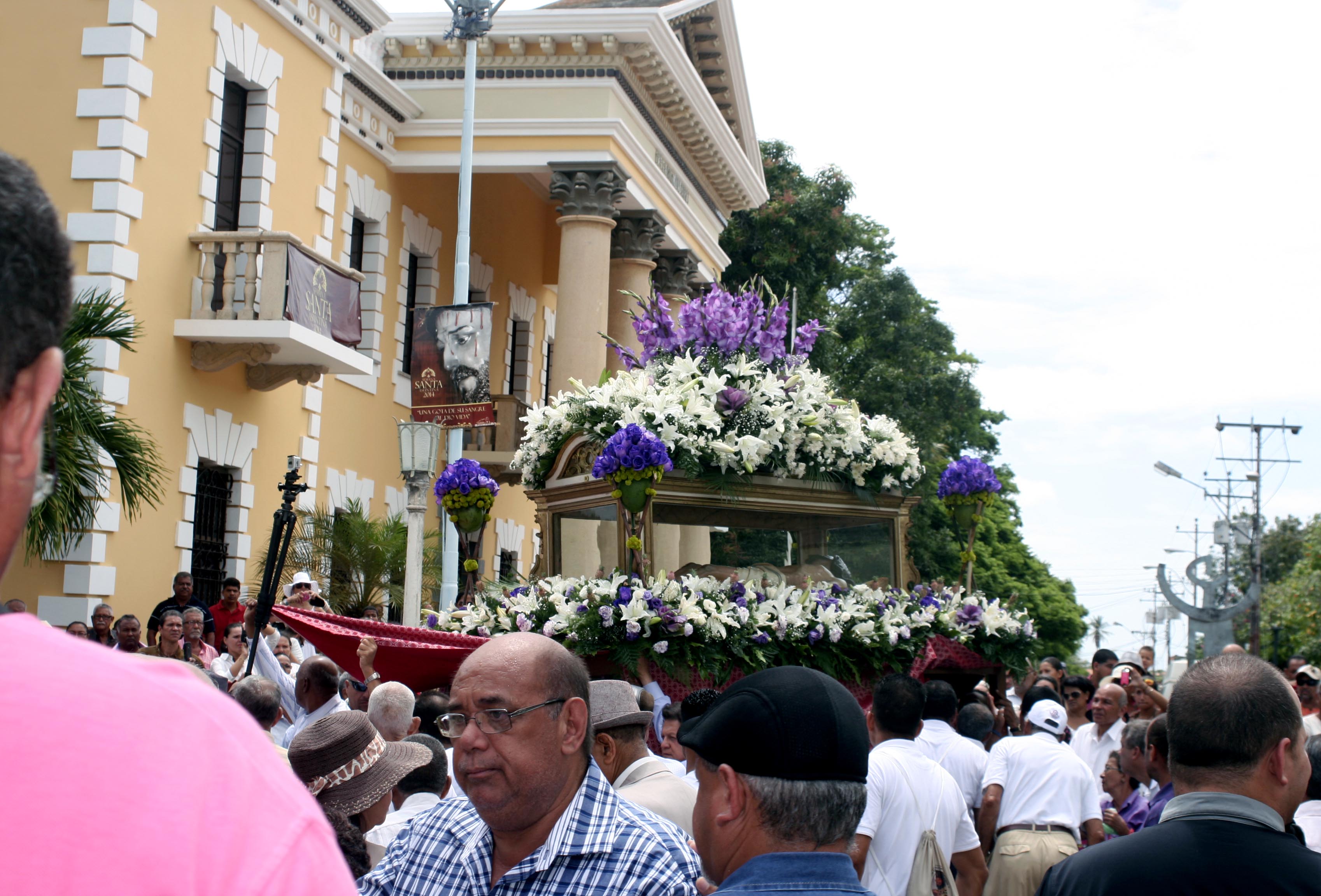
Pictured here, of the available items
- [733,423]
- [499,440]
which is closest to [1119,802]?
[733,423]

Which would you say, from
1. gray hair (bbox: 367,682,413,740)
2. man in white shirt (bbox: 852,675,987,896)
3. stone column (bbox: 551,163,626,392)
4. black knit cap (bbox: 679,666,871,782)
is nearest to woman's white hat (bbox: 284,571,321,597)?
stone column (bbox: 551,163,626,392)

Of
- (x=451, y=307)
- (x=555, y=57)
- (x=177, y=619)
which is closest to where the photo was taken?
(x=177, y=619)

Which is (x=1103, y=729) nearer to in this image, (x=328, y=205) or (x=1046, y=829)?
(x=1046, y=829)

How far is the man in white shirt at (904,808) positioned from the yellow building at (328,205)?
33.0 ft

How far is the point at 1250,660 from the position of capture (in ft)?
10.9

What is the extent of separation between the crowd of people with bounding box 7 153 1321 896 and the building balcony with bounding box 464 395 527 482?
1549 cm

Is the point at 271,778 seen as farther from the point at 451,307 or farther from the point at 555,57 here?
the point at 555,57

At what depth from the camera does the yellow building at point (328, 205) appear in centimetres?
1627

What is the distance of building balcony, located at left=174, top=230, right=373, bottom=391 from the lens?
56.0 feet

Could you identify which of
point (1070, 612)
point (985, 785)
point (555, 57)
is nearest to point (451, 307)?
point (555, 57)

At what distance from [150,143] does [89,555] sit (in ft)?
16.8

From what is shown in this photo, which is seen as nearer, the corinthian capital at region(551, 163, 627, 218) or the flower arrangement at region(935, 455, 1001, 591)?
the flower arrangement at region(935, 455, 1001, 591)

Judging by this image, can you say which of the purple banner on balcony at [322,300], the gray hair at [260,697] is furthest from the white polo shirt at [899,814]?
the purple banner on balcony at [322,300]

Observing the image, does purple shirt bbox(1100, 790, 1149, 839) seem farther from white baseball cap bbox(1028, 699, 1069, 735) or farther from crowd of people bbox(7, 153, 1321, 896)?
white baseball cap bbox(1028, 699, 1069, 735)
